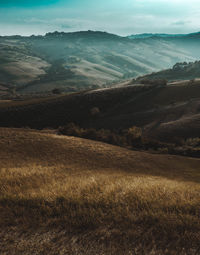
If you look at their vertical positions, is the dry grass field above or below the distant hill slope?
above

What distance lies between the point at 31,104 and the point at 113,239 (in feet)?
409

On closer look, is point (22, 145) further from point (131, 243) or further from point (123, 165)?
point (131, 243)

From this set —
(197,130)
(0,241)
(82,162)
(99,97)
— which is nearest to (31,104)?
(99,97)

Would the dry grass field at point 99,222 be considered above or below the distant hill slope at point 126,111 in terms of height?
above

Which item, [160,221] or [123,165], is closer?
[160,221]

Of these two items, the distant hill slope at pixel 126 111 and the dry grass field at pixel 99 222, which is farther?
the distant hill slope at pixel 126 111

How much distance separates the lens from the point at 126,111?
11669 centimetres

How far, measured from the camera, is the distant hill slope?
84688mm

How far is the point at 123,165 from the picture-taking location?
28.8m

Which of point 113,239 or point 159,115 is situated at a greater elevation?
point 113,239

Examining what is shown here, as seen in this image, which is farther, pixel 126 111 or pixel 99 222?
pixel 126 111

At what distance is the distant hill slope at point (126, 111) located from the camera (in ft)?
278

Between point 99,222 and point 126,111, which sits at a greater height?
point 99,222

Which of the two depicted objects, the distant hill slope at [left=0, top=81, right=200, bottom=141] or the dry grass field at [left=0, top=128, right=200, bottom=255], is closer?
the dry grass field at [left=0, top=128, right=200, bottom=255]
